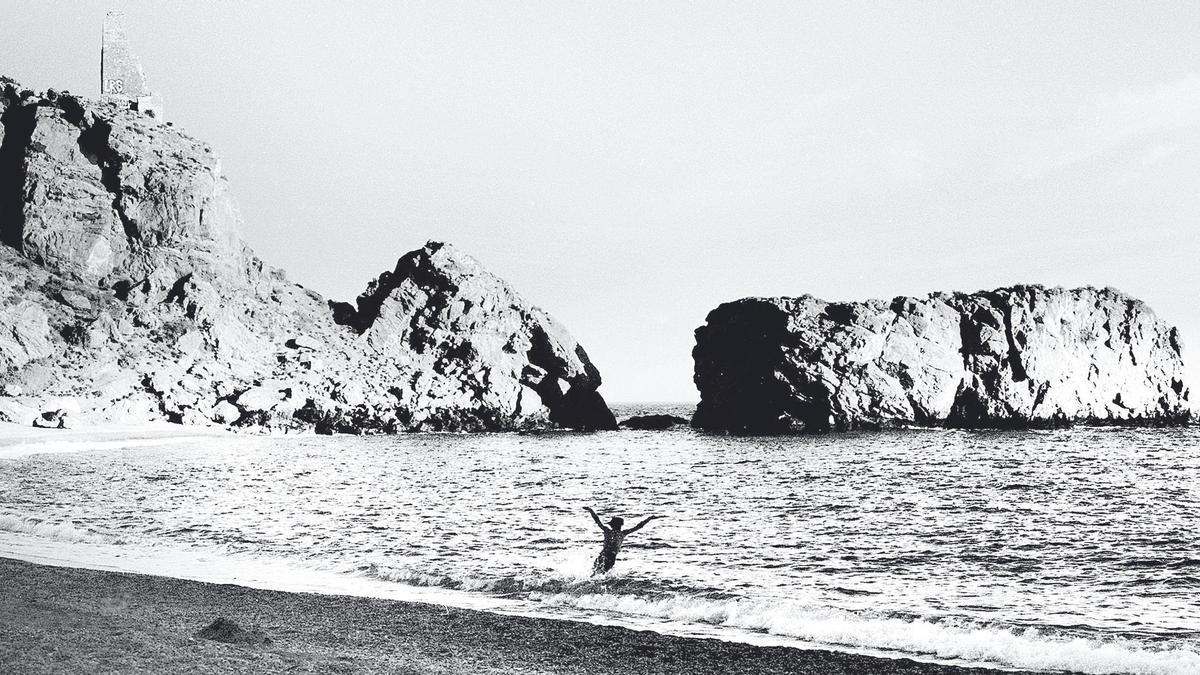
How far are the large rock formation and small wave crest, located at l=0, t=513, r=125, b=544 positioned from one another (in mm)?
69420

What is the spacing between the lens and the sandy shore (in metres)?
10.3

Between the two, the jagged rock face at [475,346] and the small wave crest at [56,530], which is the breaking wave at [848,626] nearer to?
the small wave crest at [56,530]

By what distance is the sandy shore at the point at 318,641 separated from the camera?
33.8ft

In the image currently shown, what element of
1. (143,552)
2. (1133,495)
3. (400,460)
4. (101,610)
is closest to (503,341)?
(400,460)

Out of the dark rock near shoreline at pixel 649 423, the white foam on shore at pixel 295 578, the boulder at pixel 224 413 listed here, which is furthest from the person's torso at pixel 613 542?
the dark rock near shoreline at pixel 649 423

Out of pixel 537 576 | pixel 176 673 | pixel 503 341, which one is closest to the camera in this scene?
pixel 176 673

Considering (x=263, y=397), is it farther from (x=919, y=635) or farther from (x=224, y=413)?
(x=919, y=635)

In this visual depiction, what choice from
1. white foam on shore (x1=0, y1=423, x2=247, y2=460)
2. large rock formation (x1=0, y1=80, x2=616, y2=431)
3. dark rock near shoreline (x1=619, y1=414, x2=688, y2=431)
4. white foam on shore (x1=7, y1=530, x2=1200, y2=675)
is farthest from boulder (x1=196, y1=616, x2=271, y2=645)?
dark rock near shoreline (x1=619, y1=414, x2=688, y2=431)

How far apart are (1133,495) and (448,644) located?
34752mm

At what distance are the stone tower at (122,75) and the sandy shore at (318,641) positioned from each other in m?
152

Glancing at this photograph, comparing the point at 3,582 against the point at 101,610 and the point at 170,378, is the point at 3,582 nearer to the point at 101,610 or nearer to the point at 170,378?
the point at 101,610

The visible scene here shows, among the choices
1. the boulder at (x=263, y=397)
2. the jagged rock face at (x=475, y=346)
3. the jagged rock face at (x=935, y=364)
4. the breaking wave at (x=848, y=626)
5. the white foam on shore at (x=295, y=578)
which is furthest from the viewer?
the jagged rock face at (x=475, y=346)

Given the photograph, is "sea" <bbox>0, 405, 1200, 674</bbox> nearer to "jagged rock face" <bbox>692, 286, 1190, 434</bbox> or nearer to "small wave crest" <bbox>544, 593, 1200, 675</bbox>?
"small wave crest" <bbox>544, 593, 1200, 675</bbox>

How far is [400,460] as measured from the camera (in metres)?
63.7
